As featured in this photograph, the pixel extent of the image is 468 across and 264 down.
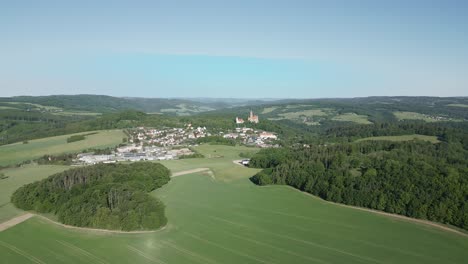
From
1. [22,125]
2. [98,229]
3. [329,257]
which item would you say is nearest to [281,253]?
[329,257]

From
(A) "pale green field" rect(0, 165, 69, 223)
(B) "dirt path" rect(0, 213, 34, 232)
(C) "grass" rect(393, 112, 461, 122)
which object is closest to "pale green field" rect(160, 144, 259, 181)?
(A) "pale green field" rect(0, 165, 69, 223)

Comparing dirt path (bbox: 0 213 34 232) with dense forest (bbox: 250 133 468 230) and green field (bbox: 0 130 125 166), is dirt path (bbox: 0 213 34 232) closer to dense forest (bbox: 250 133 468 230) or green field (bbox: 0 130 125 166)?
dense forest (bbox: 250 133 468 230)

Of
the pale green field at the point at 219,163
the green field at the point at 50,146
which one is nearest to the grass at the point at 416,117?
the pale green field at the point at 219,163

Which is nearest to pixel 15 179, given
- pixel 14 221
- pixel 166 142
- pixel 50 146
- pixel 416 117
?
pixel 14 221

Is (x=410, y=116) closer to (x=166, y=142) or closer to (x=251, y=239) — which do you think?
(x=166, y=142)

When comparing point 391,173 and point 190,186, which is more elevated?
point 391,173

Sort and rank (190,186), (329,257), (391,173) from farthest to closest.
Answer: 1. (190,186)
2. (391,173)
3. (329,257)

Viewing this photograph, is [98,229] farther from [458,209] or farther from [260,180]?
[458,209]
